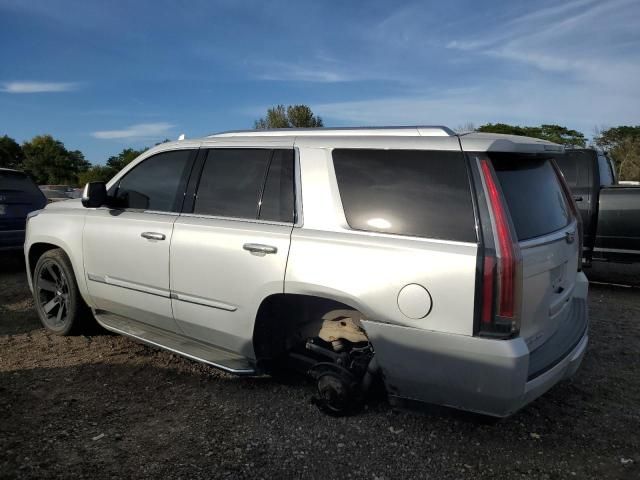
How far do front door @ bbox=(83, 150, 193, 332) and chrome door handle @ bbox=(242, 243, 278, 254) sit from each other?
0.77 meters

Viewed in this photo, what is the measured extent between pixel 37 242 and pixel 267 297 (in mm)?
2892

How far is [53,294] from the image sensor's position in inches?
198

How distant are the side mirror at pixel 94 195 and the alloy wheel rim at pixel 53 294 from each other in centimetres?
81

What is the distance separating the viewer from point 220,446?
2975mm

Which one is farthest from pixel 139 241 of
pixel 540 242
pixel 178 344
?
pixel 540 242

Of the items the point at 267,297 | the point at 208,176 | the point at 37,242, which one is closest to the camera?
the point at 267,297

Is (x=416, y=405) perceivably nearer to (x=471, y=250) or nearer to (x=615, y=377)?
(x=471, y=250)

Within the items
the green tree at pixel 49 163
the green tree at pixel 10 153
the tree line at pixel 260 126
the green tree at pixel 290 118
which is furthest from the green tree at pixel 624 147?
the green tree at pixel 10 153

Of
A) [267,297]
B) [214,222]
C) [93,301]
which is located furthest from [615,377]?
[93,301]

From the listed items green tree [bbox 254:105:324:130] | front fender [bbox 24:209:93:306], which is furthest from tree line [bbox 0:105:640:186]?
front fender [bbox 24:209:93:306]

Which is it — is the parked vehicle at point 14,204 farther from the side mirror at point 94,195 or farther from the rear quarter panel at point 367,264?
the rear quarter panel at point 367,264

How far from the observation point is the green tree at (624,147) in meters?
33.9

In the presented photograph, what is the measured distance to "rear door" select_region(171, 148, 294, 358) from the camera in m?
3.25

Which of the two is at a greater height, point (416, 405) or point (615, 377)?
point (416, 405)
